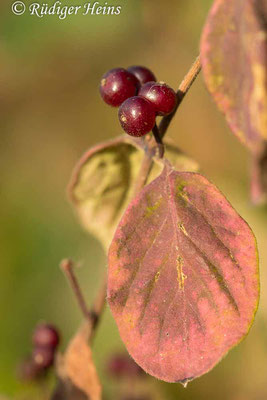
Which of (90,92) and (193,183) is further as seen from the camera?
(90,92)

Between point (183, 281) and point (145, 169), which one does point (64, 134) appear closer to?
point (145, 169)

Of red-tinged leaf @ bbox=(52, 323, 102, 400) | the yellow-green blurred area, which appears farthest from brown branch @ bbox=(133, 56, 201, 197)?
the yellow-green blurred area

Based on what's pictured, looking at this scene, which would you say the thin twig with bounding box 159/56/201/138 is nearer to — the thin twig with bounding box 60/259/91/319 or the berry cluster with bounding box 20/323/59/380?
the thin twig with bounding box 60/259/91/319

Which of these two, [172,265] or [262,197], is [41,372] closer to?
[172,265]

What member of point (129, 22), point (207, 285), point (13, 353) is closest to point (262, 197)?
point (207, 285)

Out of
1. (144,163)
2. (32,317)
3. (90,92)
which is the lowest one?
(32,317)

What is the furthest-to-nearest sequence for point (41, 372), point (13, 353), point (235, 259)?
point (13, 353), point (41, 372), point (235, 259)
